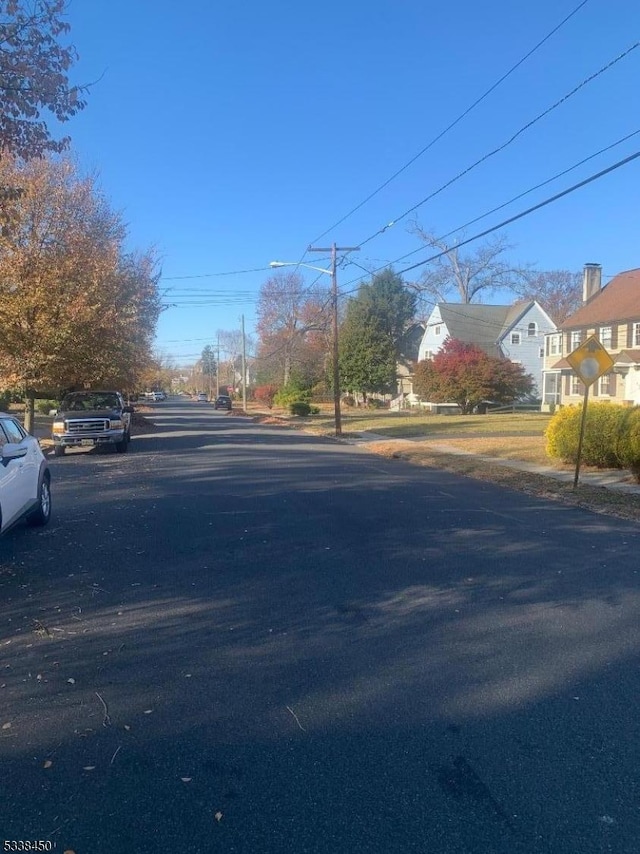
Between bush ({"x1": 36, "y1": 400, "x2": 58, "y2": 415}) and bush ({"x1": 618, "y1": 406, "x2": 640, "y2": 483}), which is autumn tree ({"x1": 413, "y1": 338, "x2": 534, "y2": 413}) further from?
bush ({"x1": 618, "y1": 406, "x2": 640, "y2": 483})

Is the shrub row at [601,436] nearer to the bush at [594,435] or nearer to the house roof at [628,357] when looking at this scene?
the bush at [594,435]

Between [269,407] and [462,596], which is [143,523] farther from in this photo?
[269,407]

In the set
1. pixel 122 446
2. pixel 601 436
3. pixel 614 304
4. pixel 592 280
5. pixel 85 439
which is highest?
pixel 592 280

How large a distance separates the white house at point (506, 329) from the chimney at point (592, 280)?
9.92m

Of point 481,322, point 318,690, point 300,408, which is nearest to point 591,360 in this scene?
point 318,690

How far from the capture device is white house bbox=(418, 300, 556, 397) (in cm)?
5719

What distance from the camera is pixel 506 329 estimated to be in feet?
189

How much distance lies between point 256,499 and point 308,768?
8736mm

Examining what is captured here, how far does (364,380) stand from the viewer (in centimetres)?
6331

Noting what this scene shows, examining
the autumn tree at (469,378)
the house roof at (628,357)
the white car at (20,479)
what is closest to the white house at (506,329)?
the autumn tree at (469,378)

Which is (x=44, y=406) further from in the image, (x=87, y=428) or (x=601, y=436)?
(x=601, y=436)

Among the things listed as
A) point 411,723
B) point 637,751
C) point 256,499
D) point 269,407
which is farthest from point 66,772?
point 269,407

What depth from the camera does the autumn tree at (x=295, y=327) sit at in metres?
71.9

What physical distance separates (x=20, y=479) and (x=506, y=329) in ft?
174
